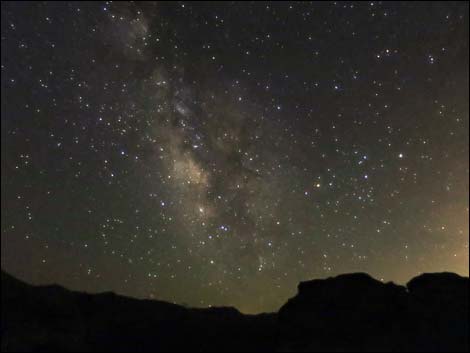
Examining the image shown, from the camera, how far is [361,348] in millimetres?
9773

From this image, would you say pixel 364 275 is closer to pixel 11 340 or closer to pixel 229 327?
pixel 229 327

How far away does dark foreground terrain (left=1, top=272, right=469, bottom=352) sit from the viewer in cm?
1002

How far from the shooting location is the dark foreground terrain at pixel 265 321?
10.0 meters

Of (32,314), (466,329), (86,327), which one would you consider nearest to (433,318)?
(466,329)

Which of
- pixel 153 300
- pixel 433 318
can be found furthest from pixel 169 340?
pixel 433 318

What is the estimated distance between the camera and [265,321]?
498 inches

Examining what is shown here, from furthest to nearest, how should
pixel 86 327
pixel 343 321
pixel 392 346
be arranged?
1. pixel 86 327
2. pixel 343 321
3. pixel 392 346

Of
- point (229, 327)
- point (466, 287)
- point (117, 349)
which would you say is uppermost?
point (466, 287)

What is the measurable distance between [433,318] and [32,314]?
11075 mm

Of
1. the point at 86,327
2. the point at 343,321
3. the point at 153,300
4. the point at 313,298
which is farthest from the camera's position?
the point at 153,300

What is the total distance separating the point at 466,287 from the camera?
10.6 meters

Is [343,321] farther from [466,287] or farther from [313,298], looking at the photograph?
[466,287]

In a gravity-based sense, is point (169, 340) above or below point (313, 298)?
below

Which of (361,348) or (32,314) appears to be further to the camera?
(32,314)
